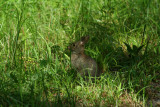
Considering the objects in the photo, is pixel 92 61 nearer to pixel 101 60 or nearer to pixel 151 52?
pixel 101 60

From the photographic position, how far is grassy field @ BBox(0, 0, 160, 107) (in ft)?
9.47

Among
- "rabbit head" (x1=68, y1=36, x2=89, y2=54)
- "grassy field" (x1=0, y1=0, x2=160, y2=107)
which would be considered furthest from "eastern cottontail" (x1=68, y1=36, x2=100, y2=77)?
"grassy field" (x1=0, y1=0, x2=160, y2=107)

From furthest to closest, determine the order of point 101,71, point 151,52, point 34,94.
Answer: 1. point 151,52
2. point 101,71
3. point 34,94

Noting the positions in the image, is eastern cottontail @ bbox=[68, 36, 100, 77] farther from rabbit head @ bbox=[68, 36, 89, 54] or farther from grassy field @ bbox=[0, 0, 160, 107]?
grassy field @ bbox=[0, 0, 160, 107]

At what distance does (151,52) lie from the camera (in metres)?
3.88

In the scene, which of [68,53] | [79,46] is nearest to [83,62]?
[79,46]

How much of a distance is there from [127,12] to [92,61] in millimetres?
2022

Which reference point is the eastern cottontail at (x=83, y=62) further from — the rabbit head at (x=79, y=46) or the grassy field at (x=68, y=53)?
the grassy field at (x=68, y=53)

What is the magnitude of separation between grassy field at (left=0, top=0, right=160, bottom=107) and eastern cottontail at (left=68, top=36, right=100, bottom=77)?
116 mm

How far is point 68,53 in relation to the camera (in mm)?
3883

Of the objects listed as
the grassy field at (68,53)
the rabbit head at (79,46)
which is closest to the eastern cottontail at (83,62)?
the rabbit head at (79,46)

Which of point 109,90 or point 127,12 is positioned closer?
point 109,90

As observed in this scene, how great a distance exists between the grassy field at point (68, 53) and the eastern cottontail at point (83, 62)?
116 millimetres

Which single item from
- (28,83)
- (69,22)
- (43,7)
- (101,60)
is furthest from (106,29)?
(28,83)
